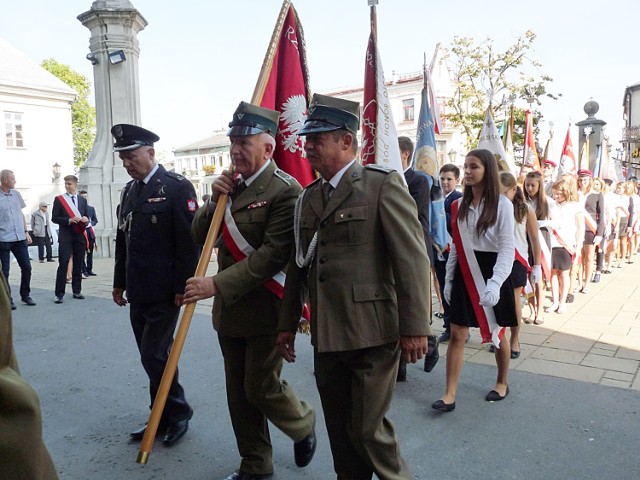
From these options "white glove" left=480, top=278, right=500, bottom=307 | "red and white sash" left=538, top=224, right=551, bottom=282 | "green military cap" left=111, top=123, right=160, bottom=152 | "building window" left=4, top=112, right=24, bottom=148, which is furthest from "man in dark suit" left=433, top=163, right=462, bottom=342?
"building window" left=4, top=112, right=24, bottom=148

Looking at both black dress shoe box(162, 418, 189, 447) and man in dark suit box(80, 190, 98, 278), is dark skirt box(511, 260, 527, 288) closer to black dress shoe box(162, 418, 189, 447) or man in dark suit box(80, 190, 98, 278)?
black dress shoe box(162, 418, 189, 447)

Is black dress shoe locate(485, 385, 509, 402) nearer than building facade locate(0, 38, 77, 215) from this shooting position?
Yes

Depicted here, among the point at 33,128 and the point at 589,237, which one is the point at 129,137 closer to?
the point at 589,237

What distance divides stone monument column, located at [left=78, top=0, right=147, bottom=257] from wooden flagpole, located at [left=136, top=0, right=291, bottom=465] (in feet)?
38.6

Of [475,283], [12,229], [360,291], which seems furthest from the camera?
[12,229]

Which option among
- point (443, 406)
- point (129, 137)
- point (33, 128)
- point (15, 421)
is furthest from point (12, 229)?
point (33, 128)

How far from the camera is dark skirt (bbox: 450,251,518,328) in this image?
4148mm

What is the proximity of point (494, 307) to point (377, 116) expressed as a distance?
1825 millimetres

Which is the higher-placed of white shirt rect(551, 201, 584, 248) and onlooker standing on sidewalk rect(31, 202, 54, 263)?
white shirt rect(551, 201, 584, 248)

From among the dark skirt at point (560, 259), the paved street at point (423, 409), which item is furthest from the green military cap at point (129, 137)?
the dark skirt at point (560, 259)

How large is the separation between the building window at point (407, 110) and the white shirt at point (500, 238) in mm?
45219

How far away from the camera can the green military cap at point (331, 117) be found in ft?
8.29

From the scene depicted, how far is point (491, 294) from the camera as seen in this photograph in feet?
12.7

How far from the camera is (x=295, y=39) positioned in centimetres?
367
